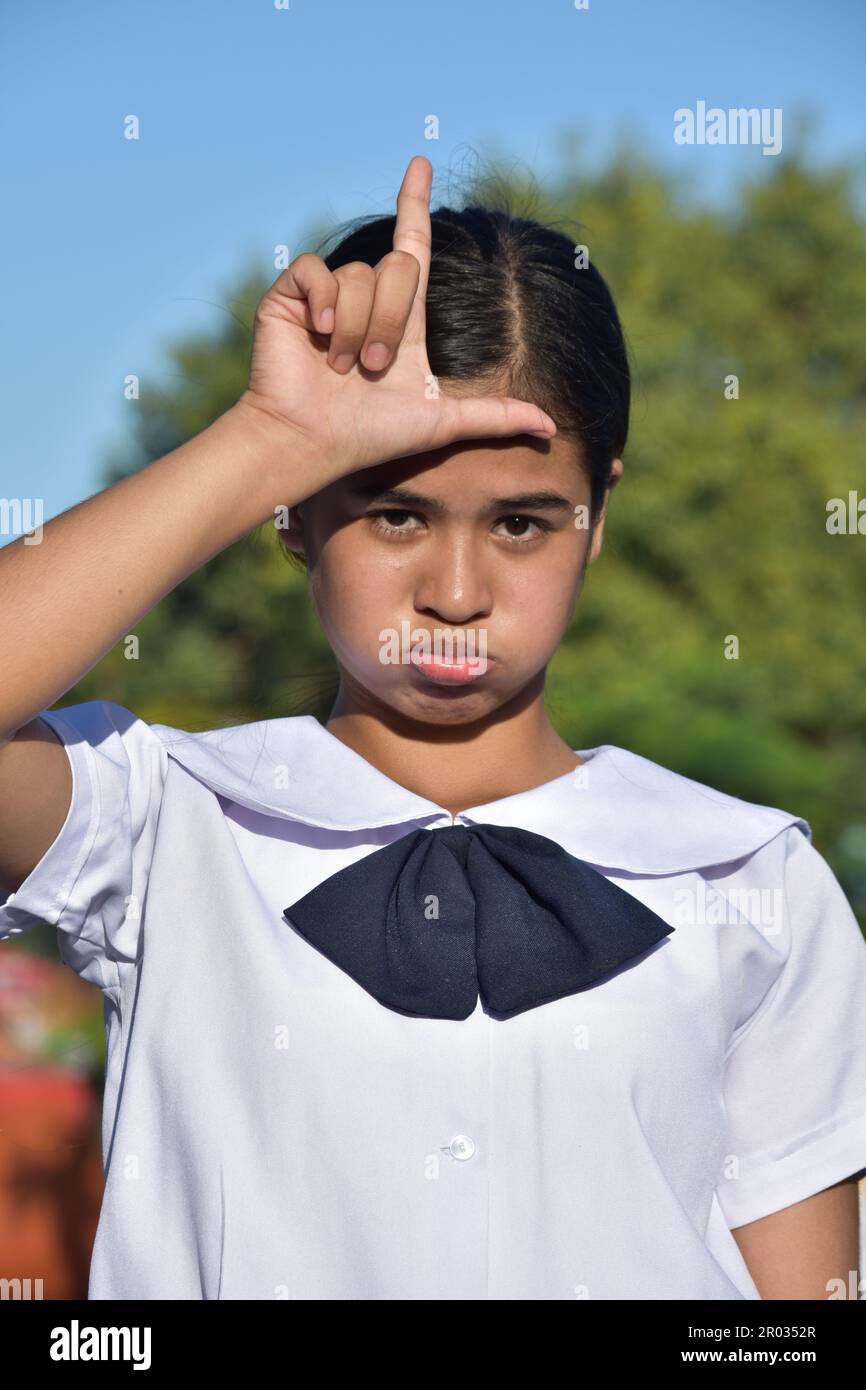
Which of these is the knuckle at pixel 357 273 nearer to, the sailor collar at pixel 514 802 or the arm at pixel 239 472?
the arm at pixel 239 472

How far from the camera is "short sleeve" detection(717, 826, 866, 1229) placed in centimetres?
196

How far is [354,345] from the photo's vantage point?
1.68 meters

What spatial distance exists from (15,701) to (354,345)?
0.57m

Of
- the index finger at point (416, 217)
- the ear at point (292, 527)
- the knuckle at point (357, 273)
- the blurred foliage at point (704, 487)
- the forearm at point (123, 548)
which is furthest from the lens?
the blurred foliage at point (704, 487)

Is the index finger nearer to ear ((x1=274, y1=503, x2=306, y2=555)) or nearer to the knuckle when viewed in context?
the knuckle

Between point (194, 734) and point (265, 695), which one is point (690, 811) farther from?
point (265, 695)

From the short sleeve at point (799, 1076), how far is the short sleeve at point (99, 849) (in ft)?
2.80

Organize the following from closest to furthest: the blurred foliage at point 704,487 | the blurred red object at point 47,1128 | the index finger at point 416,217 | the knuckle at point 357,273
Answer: the knuckle at point 357,273
the index finger at point 416,217
the blurred red object at point 47,1128
the blurred foliage at point 704,487

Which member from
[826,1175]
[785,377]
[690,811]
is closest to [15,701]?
[690,811]

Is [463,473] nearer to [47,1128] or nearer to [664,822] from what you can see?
[664,822]

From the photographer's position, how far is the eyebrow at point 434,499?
5.91 feet

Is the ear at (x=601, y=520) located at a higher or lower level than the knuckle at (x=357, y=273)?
lower

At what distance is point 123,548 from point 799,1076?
1163 mm

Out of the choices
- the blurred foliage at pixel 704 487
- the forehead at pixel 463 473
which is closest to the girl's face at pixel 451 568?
the forehead at pixel 463 473
